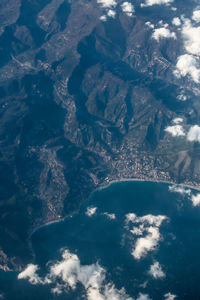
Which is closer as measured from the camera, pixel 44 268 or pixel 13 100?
pixel 44 268

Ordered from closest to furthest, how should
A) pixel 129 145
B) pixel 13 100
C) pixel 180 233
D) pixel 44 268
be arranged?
pixel 44 268 → pixel 180 233 → pixel 129 145 → pixel 13 100

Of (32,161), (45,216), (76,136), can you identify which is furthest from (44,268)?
(76,136)

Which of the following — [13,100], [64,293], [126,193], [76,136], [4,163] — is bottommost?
[64,293]

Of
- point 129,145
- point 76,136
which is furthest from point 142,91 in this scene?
point 76,136

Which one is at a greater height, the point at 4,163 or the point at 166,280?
the point at 4,163

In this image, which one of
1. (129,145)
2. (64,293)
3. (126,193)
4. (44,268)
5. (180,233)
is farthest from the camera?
(129,145)

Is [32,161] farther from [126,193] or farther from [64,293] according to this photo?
[64,293]

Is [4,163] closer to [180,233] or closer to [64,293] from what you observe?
[64,293]
